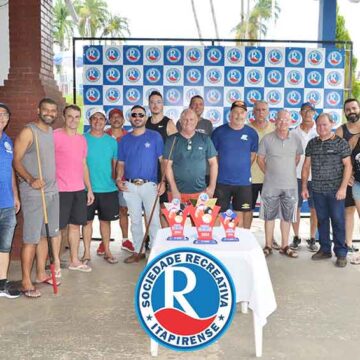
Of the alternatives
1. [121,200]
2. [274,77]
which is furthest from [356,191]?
[121,200]

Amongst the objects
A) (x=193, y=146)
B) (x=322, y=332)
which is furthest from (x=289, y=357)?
(x=193, y=146)

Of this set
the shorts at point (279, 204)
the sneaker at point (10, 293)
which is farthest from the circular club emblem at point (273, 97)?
the sneaker at point (10, 293)

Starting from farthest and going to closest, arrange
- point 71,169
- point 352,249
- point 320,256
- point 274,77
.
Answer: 1. point 274,77
2. point 352,249
3. point 320,256
4. point 71,169

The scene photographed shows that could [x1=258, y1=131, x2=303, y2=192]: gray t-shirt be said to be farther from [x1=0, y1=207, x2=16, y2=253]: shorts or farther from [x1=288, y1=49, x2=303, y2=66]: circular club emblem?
[x1=0, y1=207, x2=16, y2=253]: shorts

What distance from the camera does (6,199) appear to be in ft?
12.3

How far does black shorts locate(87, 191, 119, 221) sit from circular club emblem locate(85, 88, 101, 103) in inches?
76.2

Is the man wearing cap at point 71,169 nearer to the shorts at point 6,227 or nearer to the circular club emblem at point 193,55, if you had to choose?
the shorts at point 6,227

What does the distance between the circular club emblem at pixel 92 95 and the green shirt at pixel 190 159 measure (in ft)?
7.32

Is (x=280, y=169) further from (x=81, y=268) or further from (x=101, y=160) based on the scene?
(x=81, y=268)

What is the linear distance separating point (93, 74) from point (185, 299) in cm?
447

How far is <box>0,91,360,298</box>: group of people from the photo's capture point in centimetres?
395

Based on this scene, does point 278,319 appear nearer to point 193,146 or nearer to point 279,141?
point 193,146

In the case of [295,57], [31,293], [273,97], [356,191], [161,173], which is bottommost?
[31,293]

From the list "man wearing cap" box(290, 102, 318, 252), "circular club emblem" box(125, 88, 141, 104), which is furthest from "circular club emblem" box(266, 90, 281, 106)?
"circular club emblem" box(125, 88, 141, 104)
